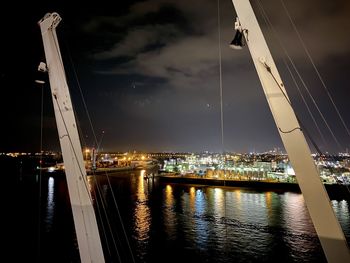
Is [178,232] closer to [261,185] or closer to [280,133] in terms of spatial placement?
[280,133]

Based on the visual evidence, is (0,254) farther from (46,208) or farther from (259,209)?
(259,209)

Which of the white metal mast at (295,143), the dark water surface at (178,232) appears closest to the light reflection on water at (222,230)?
the dark water surface at (178,232)

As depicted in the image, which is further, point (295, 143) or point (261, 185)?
point (261, 185)

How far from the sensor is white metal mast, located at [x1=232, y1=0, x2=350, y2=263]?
104 inches

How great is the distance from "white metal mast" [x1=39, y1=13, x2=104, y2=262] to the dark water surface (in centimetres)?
724

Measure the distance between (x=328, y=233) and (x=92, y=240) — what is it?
2729mm

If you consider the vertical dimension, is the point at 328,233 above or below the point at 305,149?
below

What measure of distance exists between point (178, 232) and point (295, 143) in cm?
2270

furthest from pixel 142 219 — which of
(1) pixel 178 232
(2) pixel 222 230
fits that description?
(2) pixel 222 230

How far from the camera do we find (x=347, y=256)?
261 centimetres

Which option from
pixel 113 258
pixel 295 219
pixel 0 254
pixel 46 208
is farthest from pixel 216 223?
pixel 46 208

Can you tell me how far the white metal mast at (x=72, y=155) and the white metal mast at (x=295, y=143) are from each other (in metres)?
2.48

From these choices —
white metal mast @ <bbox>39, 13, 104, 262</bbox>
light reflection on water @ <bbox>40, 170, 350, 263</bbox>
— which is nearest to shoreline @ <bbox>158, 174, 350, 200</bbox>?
light reflection on water @ <bbox>40, 170, 350, 263</bbox>

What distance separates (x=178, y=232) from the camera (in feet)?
78.0
